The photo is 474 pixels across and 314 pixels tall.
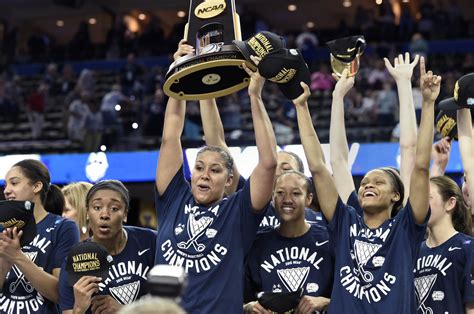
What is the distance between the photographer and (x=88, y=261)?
4.58 metres

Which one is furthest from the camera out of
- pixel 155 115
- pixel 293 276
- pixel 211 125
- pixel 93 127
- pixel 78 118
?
pixel 78 118

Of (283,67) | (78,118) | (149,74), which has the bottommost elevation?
(283,67)

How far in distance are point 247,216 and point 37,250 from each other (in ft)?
3.80

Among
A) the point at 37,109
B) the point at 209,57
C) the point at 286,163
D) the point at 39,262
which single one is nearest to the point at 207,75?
the point at 209,57

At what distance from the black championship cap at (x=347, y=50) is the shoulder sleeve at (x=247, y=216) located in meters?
0.77

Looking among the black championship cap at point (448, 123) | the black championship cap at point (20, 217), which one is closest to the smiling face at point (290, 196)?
the black championship cap at point (448, 123)

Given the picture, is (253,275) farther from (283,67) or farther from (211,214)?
(283,67)

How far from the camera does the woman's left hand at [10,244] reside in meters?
4.69

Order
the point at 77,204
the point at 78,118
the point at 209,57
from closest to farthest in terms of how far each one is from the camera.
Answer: the point at 209,57, the point at 77,204, the point at 78,118

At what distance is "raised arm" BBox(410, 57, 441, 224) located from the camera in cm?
442

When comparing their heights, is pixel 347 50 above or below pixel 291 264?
above

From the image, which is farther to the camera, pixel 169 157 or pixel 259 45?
pixel 169 157

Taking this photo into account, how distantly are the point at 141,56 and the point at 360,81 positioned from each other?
5.96 meters

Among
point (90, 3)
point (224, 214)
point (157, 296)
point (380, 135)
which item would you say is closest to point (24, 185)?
point (224, 214)
